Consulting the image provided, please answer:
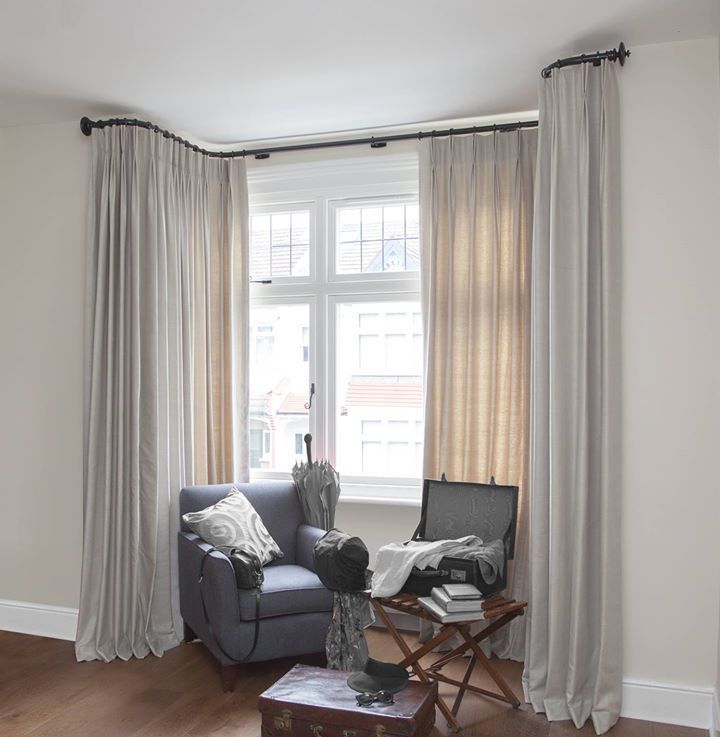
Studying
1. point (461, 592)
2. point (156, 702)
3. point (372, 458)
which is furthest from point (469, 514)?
point (156, 702)

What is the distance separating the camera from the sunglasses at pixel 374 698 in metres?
2.67

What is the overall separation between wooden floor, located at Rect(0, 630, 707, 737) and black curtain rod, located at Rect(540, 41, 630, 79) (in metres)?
2.76

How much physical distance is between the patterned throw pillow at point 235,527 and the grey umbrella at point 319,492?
27cm

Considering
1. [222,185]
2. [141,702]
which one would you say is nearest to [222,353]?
[222,185]

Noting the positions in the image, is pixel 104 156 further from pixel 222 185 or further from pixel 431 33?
pixel 431 33

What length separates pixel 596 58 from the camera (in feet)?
10.3

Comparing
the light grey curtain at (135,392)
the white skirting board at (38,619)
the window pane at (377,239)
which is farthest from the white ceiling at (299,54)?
the white skirting board at (38,619)

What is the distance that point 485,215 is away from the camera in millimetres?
3951

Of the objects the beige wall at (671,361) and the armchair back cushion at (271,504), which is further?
the armchair back cushion at (271,504)

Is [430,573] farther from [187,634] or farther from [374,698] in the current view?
[187,634]

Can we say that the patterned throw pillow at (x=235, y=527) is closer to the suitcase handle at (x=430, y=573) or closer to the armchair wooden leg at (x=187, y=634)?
the armchair wooden leg at (x=187, y=634)

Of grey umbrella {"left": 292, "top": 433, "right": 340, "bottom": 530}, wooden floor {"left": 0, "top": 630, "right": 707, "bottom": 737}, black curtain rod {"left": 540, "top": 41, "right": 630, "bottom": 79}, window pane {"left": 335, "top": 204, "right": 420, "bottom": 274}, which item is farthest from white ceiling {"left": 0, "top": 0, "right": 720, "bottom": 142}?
wooden floor {"left": 0, "top": 630, "right": 707, "bottom": 737}

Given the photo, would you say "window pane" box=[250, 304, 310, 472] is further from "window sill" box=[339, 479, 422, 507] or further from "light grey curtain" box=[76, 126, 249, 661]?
"light grey curtain" box=[76, 126, 249, 661]

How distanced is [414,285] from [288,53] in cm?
149
